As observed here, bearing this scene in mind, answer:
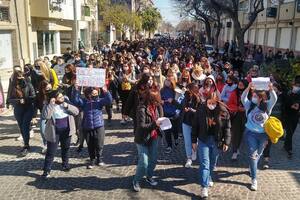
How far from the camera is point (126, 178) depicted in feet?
21.1

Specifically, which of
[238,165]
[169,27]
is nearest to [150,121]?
[238,165]

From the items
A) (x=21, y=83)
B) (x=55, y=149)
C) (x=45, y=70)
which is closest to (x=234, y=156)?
(x=55, y=149)

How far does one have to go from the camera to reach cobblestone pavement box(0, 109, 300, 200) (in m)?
5.83

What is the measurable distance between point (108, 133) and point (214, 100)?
438cm

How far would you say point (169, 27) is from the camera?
188125mm

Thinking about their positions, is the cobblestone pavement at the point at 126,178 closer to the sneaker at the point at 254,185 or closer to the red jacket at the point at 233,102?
the sneaker at the point at 254,185

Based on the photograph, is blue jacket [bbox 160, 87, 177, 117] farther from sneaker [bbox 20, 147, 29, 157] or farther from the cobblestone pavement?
sneaker [bbox 20, 147, 29, 157]

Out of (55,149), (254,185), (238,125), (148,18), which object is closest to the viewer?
(254,185)

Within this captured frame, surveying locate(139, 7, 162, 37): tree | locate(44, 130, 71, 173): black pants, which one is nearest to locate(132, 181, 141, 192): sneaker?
locate(44, 130, 71, 173): black pants

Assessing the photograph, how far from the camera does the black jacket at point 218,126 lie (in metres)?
5.54

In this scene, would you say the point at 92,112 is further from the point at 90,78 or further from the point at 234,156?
the point at 234,156

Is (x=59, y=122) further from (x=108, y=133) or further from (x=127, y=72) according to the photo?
(x=127, y=72)

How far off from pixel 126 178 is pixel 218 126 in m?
2.02

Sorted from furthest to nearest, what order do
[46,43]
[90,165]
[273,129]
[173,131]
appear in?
[46,43] < [173,131] < [90,165] < [273,129]
